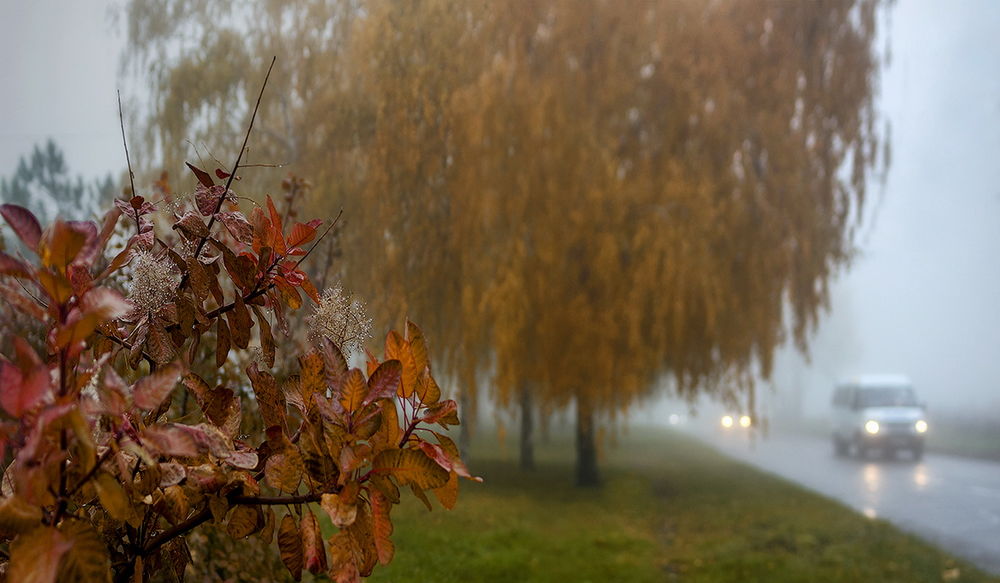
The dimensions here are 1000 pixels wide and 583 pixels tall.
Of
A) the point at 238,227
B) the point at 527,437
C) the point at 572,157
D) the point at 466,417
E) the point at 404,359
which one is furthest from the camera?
the point at 527,437

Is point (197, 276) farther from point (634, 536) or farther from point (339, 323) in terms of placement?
point (634, 536)

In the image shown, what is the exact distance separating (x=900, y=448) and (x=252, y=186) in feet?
40.4

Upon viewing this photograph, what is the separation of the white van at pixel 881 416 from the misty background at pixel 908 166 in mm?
1341

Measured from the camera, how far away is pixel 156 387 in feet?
2.44

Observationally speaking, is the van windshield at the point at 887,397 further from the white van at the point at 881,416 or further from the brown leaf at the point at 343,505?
the brown leaf at the point at 343,505

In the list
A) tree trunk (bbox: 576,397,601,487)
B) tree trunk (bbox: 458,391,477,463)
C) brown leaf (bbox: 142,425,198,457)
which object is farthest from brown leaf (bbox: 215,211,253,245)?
tree trunk (bbox: 576,397,601,487)

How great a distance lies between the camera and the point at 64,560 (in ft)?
2.29

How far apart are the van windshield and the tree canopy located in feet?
22.0

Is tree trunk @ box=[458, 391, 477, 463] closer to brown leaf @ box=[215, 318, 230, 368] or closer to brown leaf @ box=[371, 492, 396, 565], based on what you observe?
brown leaf @ box=[215, 318, 230, 368]

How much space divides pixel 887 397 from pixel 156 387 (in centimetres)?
1345

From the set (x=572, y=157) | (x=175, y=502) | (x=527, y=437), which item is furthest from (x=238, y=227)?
(x=527, y=437)

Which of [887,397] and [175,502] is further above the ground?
[887,397]

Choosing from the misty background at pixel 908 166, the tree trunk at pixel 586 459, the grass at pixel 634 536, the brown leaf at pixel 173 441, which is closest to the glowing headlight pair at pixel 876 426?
the misty background at pixel 908 166

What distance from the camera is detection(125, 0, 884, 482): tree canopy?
3207 mm
